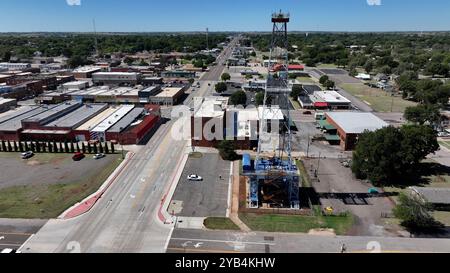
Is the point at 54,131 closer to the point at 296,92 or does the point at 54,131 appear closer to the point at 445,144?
the point at 296,92

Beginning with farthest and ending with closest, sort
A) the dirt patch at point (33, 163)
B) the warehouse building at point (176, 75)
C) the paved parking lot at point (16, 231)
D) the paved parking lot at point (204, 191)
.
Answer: the warehouse building at point (176, 75) < the dirt patch at point (33, 163) < the paved parking lot at point (204, 191) < the paved parking lot at point (16, 231)

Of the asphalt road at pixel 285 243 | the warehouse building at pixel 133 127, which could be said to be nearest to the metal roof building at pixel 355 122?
the asphalt road at pixel 285 243

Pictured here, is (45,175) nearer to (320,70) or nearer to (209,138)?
(209,138)

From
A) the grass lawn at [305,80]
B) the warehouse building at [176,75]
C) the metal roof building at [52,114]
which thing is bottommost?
the metal roof building at [52,114]

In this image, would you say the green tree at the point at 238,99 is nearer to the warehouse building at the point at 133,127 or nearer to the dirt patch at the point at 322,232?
the warehouse building at the point at 133,127

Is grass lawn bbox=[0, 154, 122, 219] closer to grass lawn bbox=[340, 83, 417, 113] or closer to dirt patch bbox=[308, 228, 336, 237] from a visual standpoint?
dirt patch bbox=[308, 228, 336, 237]

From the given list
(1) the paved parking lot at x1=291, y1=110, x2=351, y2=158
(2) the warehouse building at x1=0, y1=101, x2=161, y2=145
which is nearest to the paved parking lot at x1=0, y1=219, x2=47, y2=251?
(2) the warehouse building at x1=0, y1=101, x2=161, y2=145
